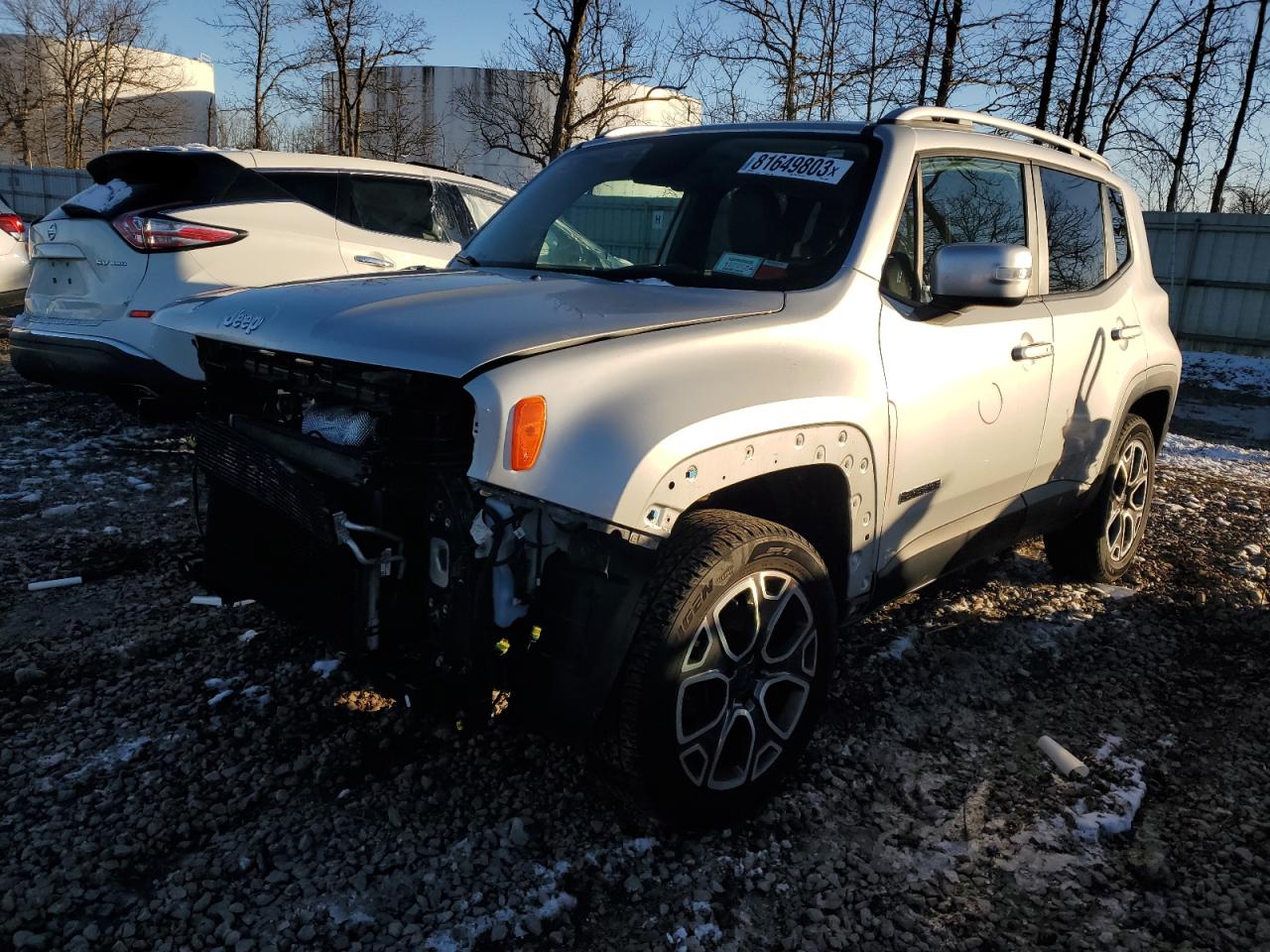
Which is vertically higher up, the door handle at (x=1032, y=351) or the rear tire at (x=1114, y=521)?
the door handle at (x=1032, y=351)

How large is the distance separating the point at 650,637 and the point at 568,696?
239 millimetres

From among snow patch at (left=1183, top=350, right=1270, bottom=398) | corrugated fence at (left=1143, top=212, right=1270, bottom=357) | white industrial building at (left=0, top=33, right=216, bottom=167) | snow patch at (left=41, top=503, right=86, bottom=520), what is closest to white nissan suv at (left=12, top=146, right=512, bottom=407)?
snow patch at (left=41, top=503, right=86, bottom=520)

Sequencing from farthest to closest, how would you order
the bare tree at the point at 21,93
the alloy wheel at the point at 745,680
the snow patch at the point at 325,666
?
1. the bare tree at the point at 21,93
2. the snow patch at the point at 325,666
3. the alloy wheel at the point at 745,680

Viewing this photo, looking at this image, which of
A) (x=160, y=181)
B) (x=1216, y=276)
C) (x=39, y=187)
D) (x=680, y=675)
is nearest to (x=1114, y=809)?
(x=680, y=675)

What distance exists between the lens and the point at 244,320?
268 cm

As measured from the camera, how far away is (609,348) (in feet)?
7.61

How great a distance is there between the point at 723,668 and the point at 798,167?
1.72 metres

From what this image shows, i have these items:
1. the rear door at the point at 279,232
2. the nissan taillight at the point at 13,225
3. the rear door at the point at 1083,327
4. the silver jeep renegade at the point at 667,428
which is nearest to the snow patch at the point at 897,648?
the silver jeep renegade at the point at 667,428

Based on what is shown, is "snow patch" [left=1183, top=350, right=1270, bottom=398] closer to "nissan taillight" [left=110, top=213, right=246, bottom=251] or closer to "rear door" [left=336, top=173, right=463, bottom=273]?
"rear door" [left=336, top=173, right=463, bottom=273]

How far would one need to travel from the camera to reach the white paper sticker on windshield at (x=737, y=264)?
9.88 feet

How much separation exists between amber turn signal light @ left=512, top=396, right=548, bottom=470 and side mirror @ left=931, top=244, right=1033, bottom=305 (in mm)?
1475

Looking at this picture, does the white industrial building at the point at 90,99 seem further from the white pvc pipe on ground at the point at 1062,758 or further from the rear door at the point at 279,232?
the white pvc pipe on ground at the point at 1062,758

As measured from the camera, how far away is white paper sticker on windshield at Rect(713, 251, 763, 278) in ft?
9.88

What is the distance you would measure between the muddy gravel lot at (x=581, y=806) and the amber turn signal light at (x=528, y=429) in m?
0.75
